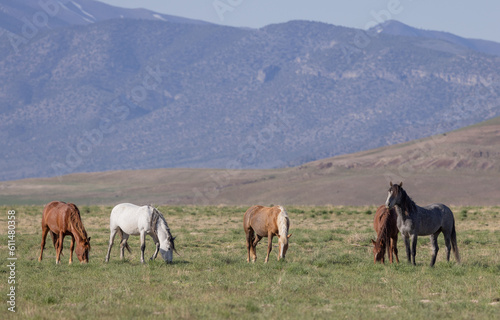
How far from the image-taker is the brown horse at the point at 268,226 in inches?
816

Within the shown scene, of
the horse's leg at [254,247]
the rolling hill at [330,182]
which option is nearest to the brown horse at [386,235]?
the horse's leg at [254,247]

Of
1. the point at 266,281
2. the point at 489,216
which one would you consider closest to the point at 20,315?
the point at 266,281

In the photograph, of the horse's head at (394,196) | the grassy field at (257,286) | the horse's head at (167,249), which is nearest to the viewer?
the grassy field at (257,286)

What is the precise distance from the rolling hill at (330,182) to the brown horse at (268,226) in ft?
304

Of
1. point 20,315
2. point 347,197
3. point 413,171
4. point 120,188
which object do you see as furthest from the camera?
point 120,188

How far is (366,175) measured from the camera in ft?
447

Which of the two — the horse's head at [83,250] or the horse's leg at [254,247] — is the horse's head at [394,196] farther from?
the horse's head at [83,250]

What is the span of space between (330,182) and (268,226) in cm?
11329

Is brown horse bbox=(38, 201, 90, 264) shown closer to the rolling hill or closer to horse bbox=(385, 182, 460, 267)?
horse bbox=(385, 182, 460, 267)

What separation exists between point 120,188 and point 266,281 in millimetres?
145073

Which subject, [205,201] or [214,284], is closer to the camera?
[214,284]

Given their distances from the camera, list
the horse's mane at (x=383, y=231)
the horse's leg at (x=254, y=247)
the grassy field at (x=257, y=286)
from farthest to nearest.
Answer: the horse's leg at (x=254, y=247) < the horse's mane at (x=383, y=231) < the grassy field at (x=257, y=286)

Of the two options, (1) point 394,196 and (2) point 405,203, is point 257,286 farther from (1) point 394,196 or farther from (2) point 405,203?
(2) point 405,203

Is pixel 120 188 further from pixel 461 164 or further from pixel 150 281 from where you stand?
pixel 150 281
